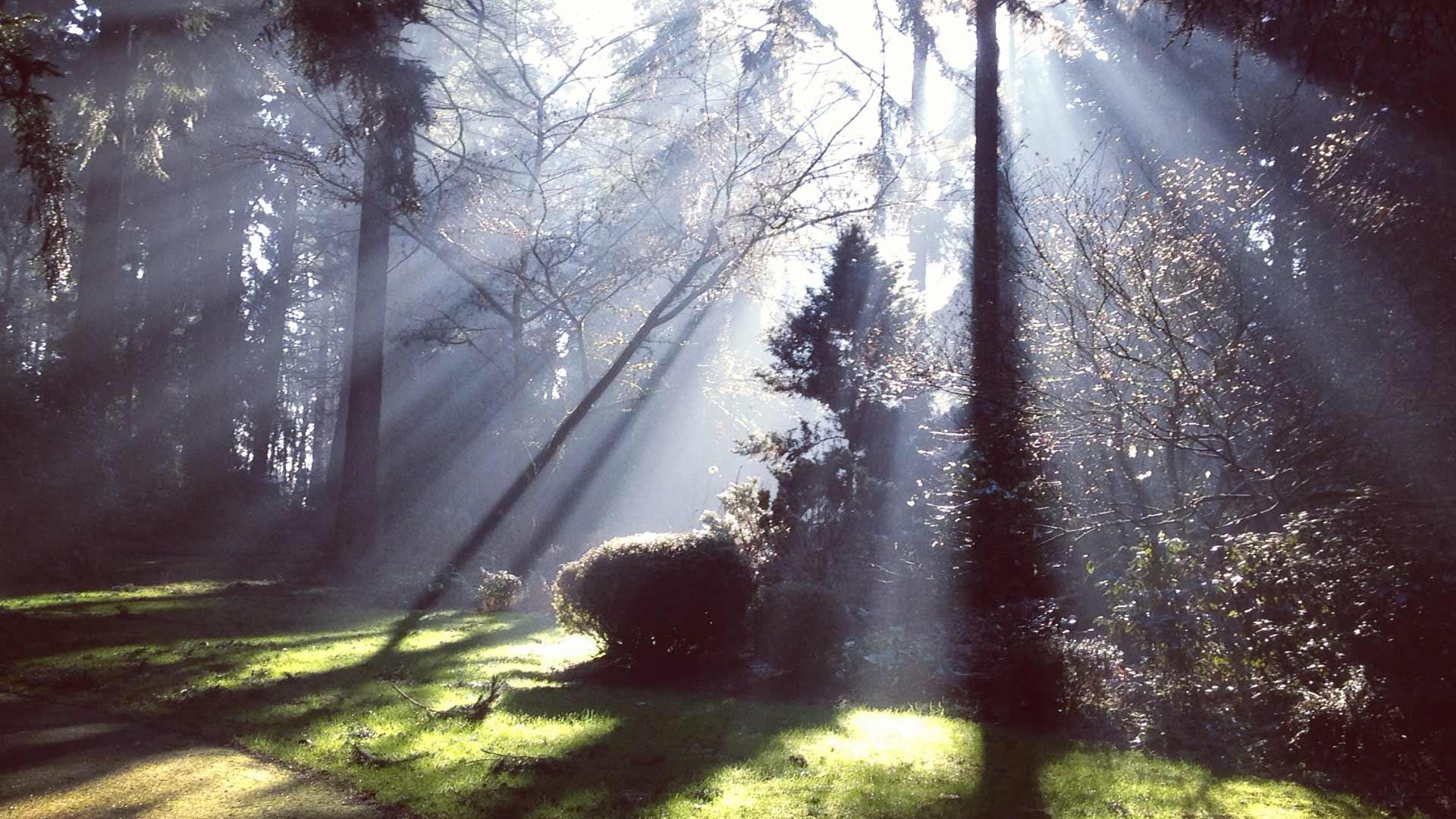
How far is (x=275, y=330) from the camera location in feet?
108

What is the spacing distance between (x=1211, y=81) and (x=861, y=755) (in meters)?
16.1

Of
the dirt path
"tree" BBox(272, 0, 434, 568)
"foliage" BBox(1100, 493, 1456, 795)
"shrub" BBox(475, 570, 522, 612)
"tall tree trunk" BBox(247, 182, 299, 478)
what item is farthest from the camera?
"tall tree trunk" BBox(247, 182, 299, 478)

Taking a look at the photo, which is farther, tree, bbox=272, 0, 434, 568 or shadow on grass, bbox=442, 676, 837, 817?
tree, bbox=272, 0, 434, 568

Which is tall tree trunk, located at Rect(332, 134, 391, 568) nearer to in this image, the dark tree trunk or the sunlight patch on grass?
the sunlight patch on grass

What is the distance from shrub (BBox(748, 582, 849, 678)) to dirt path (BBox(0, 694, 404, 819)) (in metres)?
5.16

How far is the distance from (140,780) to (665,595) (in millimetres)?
4779

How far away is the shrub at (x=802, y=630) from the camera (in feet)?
32.0

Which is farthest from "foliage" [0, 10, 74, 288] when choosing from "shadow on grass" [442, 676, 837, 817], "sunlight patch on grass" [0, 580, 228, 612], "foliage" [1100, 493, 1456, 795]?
"foliage" [1100, 493, 1456, 795]

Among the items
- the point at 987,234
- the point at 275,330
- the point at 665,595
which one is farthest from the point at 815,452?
the point at 275,330

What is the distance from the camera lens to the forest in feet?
21.4

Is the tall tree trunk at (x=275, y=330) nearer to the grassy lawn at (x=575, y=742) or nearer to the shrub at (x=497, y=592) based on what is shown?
the shrub at (x=497, y=592)

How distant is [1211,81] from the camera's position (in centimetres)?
1762

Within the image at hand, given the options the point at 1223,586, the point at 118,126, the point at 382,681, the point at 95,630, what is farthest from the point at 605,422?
the point at 1223,586

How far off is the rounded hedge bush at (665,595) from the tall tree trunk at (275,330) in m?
25.6
